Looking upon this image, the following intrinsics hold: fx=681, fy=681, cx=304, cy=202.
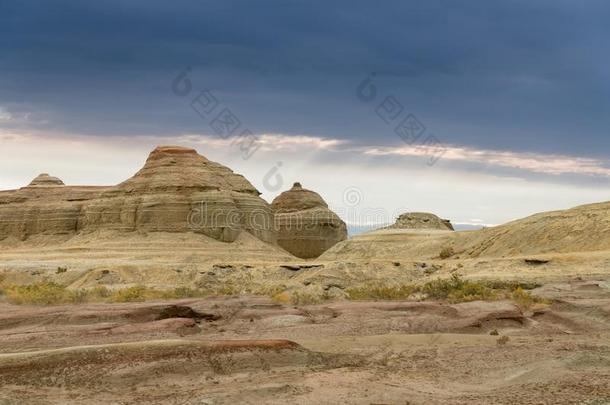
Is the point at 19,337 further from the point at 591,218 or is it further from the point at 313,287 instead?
the point at 591,218

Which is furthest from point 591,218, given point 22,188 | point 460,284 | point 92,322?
point 22,188

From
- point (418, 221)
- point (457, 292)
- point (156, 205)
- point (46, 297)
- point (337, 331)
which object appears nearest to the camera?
point (337, 331)

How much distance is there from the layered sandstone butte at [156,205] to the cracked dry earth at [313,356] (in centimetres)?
4784

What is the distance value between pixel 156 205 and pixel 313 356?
184ft

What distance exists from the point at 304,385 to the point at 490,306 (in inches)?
389

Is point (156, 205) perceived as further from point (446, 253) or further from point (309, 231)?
point (446, 253)

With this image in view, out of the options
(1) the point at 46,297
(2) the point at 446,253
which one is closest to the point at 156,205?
(2) the point at 446,253

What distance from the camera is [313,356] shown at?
12211 millimetres

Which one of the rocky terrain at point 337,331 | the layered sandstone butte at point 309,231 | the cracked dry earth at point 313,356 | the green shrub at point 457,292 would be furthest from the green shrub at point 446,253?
the layered sandstone butte at point 309,231

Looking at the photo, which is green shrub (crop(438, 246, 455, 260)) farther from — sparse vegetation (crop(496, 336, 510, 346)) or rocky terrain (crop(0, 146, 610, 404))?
sparse vegetation (crop(496, 336, 510, 346))

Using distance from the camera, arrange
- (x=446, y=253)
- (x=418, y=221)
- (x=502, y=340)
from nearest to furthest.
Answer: (x=502, y=340)
(x=446, y=253)
(x=418, y=221)

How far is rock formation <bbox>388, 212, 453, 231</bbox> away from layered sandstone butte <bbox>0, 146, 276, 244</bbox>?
14.5m

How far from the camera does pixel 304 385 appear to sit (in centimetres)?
995

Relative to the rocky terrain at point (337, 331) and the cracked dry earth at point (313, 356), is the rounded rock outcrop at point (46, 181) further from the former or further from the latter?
the cracked dry earth at point (313, 356)
